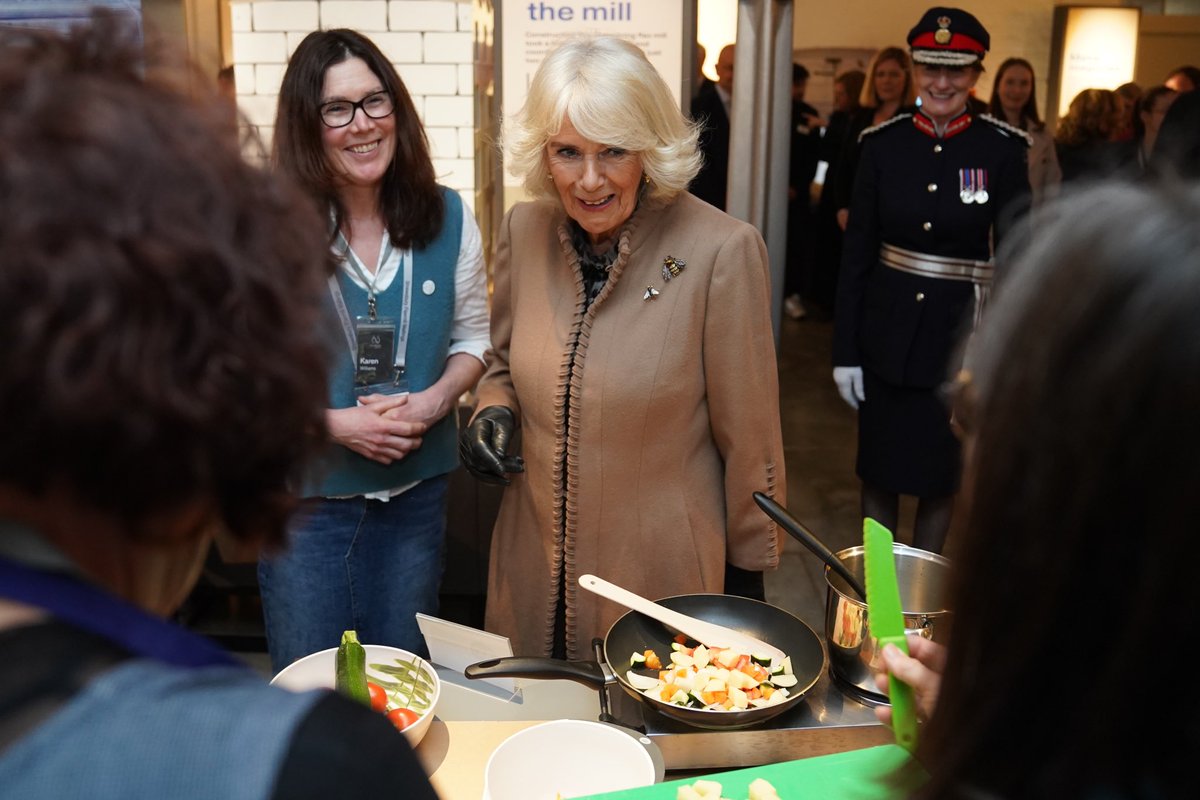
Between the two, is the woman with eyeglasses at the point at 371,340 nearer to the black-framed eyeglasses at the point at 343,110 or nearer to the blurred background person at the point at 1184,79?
the black-framed eyeglasses at the point at 343,110

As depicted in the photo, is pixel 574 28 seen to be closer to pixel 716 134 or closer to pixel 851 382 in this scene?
pixel 851 382

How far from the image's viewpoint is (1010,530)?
A: 599mm

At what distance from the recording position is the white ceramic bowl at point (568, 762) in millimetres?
1426

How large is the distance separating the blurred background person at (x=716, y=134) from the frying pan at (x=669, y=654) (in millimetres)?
2797

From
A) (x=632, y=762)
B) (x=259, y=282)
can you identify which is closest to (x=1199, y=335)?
(x=259, y=282)

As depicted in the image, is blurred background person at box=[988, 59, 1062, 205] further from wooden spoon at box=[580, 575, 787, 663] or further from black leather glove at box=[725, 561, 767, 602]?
wooden spoon at box=[580, 575, 787, 663]

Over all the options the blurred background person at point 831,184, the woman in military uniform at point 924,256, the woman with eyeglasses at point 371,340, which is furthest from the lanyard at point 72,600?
the blurred background person at point 831,184

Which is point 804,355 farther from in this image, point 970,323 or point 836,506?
point 970,323

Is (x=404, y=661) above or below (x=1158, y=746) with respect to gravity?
below

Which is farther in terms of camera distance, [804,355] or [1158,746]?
[804,355]

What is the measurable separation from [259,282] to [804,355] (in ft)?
23.8

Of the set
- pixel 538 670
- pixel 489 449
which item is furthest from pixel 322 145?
pixel 538 670

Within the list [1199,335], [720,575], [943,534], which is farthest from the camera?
[943,534]

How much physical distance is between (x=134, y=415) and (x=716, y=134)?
4.81m
